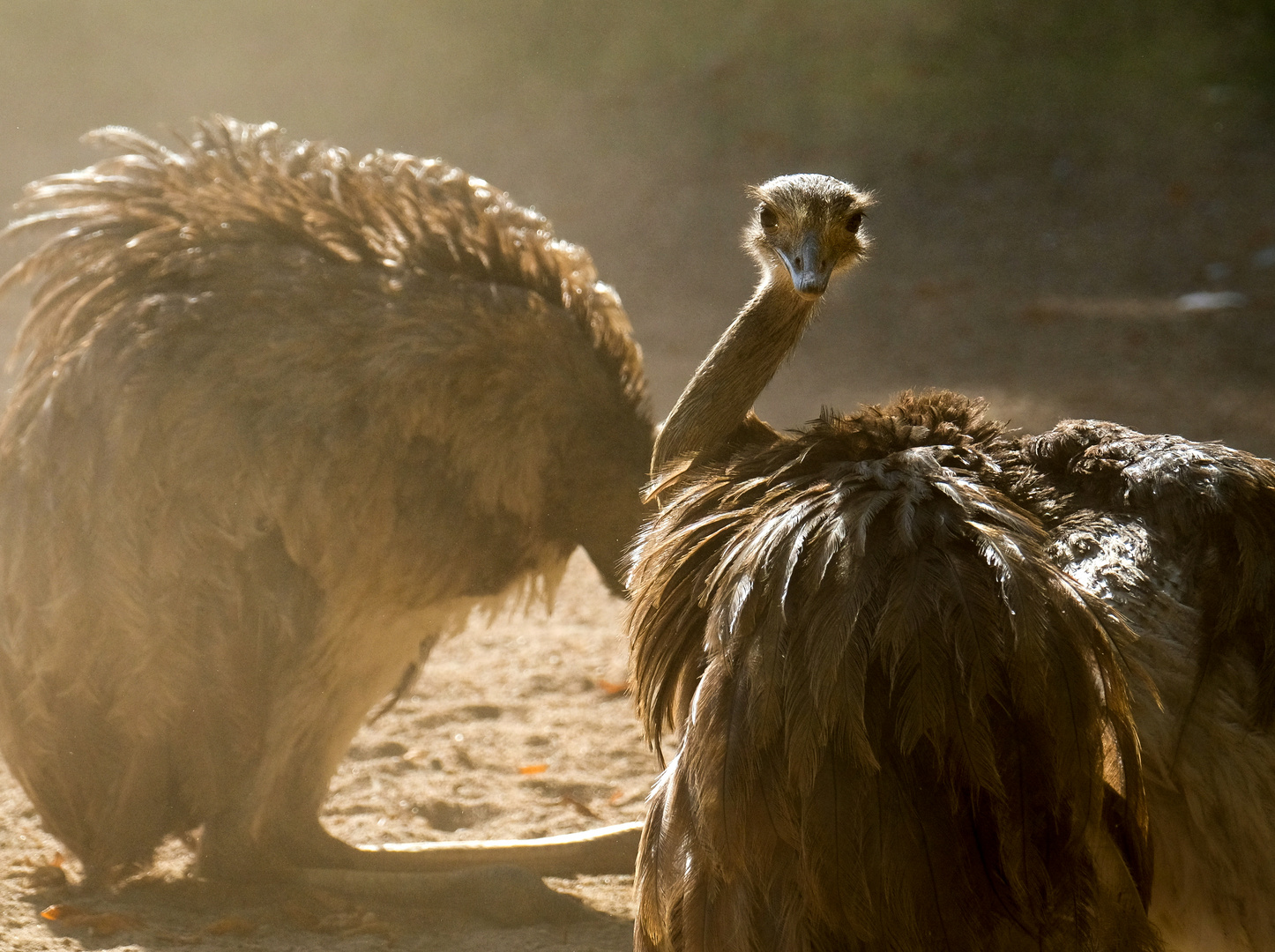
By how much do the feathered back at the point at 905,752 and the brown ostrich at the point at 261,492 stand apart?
138cm

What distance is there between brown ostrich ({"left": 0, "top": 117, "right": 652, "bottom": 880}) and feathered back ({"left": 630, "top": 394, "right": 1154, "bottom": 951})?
1383 millimetres

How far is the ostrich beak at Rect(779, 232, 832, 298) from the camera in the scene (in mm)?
2686

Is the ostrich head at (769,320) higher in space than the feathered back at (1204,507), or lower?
higher

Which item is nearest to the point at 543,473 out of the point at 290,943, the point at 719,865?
the point at 290,943

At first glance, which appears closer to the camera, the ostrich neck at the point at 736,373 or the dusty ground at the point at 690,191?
the ostrich neck at the point at 736,373

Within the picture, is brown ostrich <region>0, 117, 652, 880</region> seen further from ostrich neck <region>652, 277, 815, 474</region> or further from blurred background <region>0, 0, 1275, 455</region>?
blurred background <region>0, 0, 1275, 455</region>

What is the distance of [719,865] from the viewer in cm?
211

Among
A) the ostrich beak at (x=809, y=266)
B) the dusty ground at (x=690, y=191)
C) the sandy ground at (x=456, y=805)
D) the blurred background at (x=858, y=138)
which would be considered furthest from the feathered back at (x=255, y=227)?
the blurred background at (x=858, y=138)

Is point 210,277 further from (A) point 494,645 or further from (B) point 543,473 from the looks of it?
(A) point 494,645

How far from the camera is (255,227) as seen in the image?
364 cm

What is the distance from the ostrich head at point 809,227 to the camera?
2734mm

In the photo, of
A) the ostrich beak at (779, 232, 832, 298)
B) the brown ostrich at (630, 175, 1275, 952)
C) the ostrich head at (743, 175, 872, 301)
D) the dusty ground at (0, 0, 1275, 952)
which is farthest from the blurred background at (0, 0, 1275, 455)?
the brown ostrich at (630, 175, 1275, 952)

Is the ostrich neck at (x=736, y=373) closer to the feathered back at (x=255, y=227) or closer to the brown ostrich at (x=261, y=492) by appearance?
the brown ostrich at (x=261, y=492)

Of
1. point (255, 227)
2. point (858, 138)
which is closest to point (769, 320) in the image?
point (255, 227)
